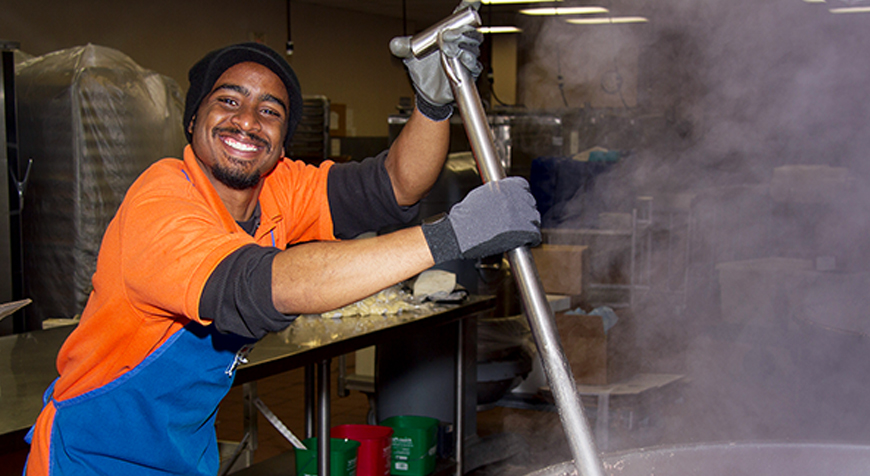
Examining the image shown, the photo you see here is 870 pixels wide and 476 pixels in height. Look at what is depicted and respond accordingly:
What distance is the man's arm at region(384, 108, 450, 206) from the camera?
1.44 m

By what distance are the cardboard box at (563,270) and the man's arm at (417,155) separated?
217 centimetres

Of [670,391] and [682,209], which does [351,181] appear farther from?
[682,209]

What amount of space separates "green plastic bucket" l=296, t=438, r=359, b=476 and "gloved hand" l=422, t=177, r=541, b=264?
1.47 metres

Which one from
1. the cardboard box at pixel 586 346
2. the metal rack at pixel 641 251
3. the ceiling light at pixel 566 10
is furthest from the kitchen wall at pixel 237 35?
the cardboard box at pixel 586 346

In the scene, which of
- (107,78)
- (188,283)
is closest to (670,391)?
(188,283)

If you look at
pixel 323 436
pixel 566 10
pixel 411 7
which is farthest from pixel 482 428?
pixel 411 7

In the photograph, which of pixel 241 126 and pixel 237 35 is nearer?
pixel 241 126

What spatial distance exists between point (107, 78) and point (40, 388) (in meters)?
2.06

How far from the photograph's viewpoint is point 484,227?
38.0 inches

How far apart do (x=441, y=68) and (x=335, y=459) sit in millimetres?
1433

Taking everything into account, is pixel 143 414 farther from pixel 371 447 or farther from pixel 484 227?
pixel 371 447

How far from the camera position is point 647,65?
28.8ft

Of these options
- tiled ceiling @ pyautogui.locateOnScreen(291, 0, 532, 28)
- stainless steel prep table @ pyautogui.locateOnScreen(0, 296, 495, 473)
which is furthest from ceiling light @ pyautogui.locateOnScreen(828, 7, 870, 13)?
tiled ceiling @ pyautogui.locateOnScreen(291, 0, 532, 28)

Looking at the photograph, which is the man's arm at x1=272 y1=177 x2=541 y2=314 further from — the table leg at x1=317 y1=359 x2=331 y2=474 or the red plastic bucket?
the red plastic bucket
